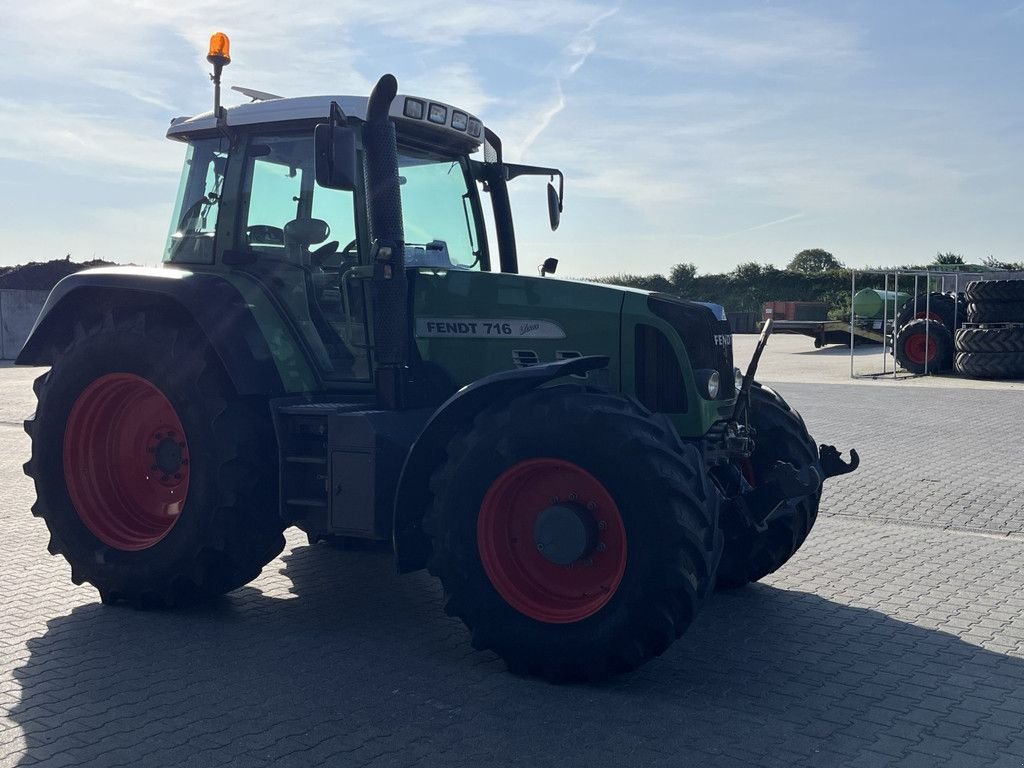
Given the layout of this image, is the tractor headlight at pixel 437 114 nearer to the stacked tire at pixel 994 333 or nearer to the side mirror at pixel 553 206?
the side mirror at pixel 553 206

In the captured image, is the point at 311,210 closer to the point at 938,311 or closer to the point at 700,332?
the point at 700,332

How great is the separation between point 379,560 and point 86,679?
2.52m

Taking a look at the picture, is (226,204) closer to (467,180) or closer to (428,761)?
(467,180)

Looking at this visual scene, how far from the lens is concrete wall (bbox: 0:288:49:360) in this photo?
31.9 metres

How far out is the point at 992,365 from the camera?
22.0 m

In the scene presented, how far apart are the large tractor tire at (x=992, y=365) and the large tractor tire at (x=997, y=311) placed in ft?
2.26

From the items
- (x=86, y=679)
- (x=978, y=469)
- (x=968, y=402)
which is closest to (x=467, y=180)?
(x=86, y=679)

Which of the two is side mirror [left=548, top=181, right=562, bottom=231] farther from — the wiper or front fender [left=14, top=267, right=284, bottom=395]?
front fender [left=14, top=267, right=284, bottom=395]

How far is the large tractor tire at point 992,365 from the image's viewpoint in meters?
21.8

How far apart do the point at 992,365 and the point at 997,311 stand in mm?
1051

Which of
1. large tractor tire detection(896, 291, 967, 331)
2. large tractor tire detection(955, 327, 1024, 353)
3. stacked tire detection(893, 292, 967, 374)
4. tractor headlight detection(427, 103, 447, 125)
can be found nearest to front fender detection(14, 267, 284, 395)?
tractor headlight detection(427, 103, 447, 125)

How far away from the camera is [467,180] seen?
679 cm

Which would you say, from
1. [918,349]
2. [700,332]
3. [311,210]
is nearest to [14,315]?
[918,349]

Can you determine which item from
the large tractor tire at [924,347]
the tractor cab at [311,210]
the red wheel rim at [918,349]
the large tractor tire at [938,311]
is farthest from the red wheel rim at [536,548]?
the large tractor tire at [938,311]
